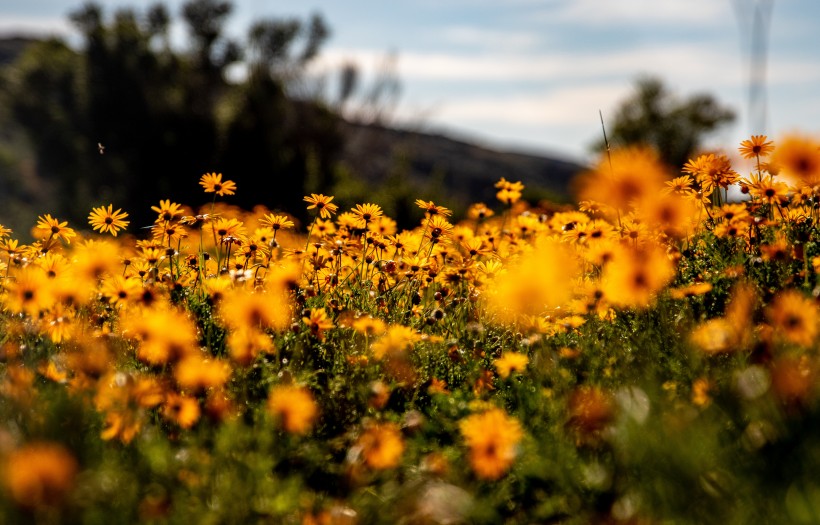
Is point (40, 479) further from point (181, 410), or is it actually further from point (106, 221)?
point (106, 221)

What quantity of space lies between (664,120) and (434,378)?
4110cm

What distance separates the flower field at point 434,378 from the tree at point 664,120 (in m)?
38.6

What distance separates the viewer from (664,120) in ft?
134

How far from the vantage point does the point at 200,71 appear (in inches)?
1258

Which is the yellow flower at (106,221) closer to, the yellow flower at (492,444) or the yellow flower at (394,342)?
the yellow flower at (394,342)

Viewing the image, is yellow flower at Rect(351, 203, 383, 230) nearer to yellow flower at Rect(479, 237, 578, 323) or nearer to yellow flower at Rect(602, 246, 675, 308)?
yellow flower at Rect(479, 237, 578, 323)

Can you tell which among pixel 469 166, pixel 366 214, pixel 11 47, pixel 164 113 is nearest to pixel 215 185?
pixel 366 214

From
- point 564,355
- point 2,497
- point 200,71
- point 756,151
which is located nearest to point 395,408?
point 564,355

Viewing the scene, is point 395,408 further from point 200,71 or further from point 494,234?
point 200,71

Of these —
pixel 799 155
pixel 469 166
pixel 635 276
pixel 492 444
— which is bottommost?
pixel 469 166

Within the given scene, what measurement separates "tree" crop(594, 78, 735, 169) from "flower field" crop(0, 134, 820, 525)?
38599 mm

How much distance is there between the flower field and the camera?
6.73 ft

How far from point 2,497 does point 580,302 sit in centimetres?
221

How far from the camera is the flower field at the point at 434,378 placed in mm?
2053
